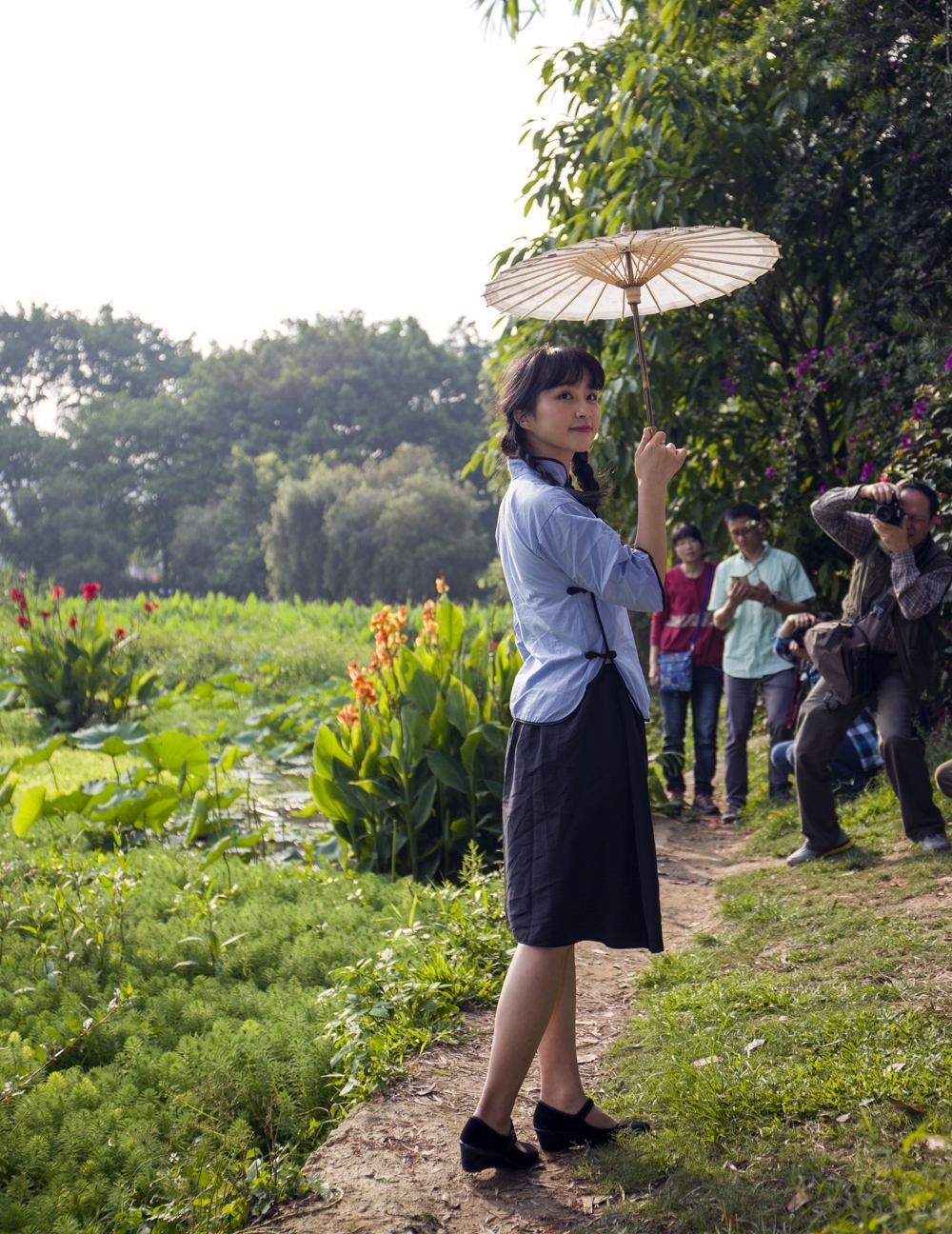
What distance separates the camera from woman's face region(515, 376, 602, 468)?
8.59 ft

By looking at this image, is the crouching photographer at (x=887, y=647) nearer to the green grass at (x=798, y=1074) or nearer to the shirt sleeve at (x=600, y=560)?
the green grass at (x=798, y=1074)

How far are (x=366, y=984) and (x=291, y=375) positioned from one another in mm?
47825

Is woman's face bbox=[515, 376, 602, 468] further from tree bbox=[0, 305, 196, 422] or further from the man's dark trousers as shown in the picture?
tree bbox=[0, 305, 196, 422]

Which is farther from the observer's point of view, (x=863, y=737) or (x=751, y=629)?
(x=751, y=629)

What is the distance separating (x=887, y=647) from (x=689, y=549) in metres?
2.34

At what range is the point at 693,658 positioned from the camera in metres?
7.08

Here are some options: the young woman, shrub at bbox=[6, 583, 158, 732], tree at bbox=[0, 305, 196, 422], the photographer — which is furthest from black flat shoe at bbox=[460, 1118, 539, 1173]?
tree at bbox=[0, 305, 196, 422]

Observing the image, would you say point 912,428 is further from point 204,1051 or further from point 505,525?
point 204,1051

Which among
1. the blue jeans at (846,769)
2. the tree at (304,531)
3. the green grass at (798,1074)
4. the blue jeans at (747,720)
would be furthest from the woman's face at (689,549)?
the tree at (304,531)

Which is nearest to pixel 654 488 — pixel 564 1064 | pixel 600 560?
pixel 600 560

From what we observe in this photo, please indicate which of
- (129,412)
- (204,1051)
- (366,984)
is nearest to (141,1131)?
(204,1051)

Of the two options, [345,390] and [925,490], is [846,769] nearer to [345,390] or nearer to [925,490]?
[925,490]

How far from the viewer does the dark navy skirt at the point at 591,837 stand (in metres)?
2.51

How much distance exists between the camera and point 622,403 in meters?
7.14
